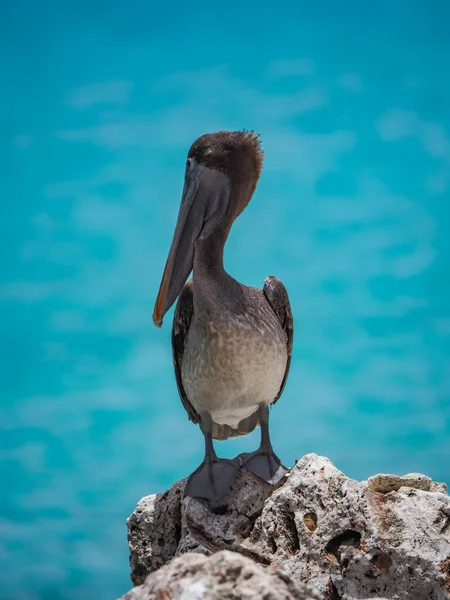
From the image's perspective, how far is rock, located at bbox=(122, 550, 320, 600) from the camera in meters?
1.96

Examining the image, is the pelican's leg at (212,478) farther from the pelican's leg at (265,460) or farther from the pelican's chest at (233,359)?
the pelican's chest at (233,359)

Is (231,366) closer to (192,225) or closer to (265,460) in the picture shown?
(265,460)

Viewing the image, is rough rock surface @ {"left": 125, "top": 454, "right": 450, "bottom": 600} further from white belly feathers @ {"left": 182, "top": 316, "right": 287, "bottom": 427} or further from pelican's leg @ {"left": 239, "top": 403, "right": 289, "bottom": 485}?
white belly feathers @ {"left": 182, "top": 316, "right": 287, "bottom": 427}

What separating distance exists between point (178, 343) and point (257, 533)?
1707 mm

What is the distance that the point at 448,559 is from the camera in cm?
388

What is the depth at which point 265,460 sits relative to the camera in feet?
16.8

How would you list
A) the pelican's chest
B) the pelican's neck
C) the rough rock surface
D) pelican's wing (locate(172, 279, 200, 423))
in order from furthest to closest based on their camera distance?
1. pelican's wing (locate(172, 279, 200, 423))
2. the pelican's neck
3. the pelican's chest
4. the rough rock surface

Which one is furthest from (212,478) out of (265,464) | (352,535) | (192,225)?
(192,225)

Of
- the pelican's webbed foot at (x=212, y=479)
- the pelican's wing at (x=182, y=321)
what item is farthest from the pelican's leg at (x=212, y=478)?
the pelican's wing at (x=182, y=321)

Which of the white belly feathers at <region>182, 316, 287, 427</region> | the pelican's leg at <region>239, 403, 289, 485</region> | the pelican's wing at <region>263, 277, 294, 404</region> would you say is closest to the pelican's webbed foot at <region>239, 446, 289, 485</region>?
the pelican's leg at <region>239, 403, 289, 485</region>

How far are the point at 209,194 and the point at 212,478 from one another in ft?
6.53

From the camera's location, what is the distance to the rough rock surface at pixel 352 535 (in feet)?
12.6

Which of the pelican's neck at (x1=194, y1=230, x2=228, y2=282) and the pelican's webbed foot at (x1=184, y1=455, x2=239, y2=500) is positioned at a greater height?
the pelican's neck at (x1=194, y1=230, x2=228, y2=282)

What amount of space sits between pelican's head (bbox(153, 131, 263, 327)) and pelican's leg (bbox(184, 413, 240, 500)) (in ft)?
3.55
